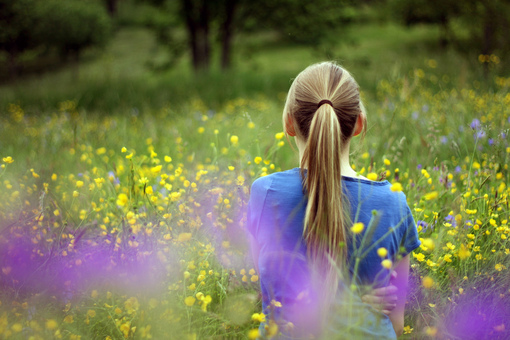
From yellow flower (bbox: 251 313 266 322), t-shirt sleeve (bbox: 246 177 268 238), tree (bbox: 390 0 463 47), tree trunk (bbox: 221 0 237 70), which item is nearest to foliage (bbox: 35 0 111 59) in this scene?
tree trunk (bbox: 221 0 237 70)

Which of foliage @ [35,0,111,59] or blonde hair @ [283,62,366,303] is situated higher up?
foliage @ [35,0,111,59]

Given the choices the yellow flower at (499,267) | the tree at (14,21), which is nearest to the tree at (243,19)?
the tree at (14,21)

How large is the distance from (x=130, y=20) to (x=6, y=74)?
51.9 ft

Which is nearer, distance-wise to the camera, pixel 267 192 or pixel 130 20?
pixel 267 192

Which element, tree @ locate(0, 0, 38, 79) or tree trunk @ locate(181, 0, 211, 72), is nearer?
tree trunk @ locate(181, 0, 211, 72)

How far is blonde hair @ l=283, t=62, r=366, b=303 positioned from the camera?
1.34m

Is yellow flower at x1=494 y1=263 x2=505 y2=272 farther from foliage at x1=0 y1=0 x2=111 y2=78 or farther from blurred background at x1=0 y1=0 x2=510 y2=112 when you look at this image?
foliage at x1=0 y1=0 x2=111 y2=78

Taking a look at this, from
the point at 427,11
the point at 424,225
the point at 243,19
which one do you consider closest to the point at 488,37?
the point at 427,11

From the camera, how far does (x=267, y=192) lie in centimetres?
146

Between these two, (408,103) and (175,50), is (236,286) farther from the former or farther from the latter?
(175,50)

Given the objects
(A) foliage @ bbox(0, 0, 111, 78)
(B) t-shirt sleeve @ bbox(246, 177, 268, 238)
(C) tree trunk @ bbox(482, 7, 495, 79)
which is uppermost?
(A) foliage @ bbox(0, 0, 111, 78)

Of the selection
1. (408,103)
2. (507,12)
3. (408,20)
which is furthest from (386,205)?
(408,20)

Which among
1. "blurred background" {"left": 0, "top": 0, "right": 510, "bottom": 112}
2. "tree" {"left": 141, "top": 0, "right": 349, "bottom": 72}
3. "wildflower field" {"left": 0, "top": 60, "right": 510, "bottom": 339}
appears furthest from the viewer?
"tree" {"left": 141, "top": 0, "right": 349, "bottom": 72}

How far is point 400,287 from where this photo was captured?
5.05 feet
